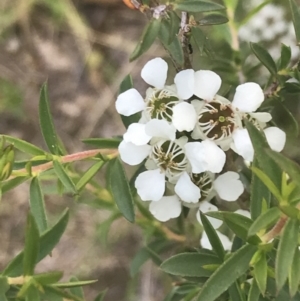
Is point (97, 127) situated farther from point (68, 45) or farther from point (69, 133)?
point (68, 45)

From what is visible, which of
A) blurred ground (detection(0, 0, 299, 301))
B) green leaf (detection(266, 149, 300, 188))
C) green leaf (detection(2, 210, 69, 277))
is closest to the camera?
green leaf (detection(266, 149, 300, 188))

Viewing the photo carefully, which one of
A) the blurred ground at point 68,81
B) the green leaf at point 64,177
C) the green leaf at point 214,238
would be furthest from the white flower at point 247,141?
the blurred ground at point 68,81

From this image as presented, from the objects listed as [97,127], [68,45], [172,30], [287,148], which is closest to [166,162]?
[172,30]

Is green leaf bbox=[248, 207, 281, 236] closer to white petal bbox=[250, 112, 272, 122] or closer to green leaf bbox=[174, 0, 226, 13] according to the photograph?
white petal bbox=[250, 112, 272, 122]

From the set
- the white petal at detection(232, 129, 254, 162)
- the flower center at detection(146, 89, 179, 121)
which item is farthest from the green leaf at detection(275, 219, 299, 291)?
the flower center at detection(146, 89, 179, 121)

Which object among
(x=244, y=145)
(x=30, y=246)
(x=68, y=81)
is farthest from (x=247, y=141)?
(x=68, y=81)
